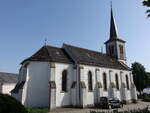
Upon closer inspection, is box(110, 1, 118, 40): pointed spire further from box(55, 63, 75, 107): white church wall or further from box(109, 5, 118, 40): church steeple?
box(55, 63, 75, 107): white church wall

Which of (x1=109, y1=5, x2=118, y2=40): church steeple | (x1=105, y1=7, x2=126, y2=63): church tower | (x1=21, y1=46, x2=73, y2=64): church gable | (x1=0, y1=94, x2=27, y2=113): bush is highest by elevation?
(x1=109, y1=5, x2=118, y2=40): church steeple

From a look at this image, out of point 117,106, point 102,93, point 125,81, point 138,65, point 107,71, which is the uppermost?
point 138,65

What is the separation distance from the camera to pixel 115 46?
115 feet

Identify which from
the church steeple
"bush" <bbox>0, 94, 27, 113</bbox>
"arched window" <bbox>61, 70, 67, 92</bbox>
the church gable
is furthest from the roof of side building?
"bush" <bbox>0, 94, 27, 113</bbox>

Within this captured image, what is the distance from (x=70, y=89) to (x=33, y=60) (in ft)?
24.6

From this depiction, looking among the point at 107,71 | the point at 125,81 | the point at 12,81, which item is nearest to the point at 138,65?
the point at 125,81

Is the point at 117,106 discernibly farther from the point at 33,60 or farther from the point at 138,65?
the point at 138,65

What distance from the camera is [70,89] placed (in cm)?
2217

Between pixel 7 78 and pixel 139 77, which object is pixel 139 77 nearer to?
pixel 139 77

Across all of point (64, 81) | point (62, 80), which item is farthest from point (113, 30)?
point (62, 80)

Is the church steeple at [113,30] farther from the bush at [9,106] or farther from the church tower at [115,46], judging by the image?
the bush at [9,106]

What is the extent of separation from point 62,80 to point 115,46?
756 inches

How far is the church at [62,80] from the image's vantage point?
19844 millimetres

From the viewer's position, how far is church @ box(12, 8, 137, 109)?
19844 millimetres
